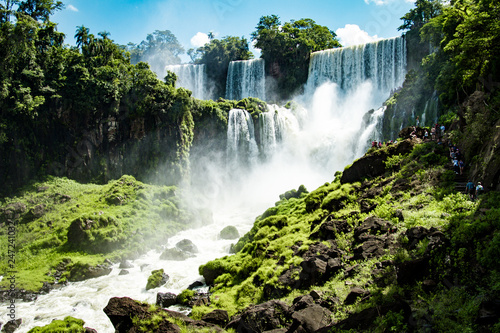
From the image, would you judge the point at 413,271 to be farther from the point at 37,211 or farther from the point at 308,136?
the point at 308,136

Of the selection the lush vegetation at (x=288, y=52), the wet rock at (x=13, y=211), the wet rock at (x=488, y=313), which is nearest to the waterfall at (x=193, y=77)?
the lush vegetation at (x=288, y=52)

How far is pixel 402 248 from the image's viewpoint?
9.72 metres

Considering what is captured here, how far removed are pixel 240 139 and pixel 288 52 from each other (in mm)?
21226

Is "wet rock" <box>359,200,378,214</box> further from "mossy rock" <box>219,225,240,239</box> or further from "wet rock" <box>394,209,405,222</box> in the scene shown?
"mossy rock" <box>219,225,240,239</box>

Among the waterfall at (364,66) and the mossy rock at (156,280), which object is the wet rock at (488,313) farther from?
the waterfall at (364,66)

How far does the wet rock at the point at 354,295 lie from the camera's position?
8.91 meters

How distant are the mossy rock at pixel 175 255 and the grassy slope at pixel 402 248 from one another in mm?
4875

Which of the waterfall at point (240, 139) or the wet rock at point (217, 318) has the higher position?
the waterfall at point (240, 139)

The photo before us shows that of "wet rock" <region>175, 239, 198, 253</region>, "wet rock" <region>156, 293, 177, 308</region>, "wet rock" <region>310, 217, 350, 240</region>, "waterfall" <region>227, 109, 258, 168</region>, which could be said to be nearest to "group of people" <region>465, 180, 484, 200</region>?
"wet rock" <region>310, 217, 350, 240</region>

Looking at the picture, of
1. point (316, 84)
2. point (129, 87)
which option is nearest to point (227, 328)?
point (129, 87)

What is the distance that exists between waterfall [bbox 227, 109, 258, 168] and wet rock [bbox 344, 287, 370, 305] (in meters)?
33.2

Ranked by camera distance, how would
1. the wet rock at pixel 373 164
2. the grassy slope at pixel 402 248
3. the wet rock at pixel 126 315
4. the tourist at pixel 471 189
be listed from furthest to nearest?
the wet rock at pixel 373 164
the tourist at pixel 471 189
the wet rock at pixel 126 315
the grassy slope at pixel 402 248

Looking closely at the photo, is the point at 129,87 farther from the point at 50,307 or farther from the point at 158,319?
the point at 158,319

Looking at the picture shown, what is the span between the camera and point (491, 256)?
7547mm
